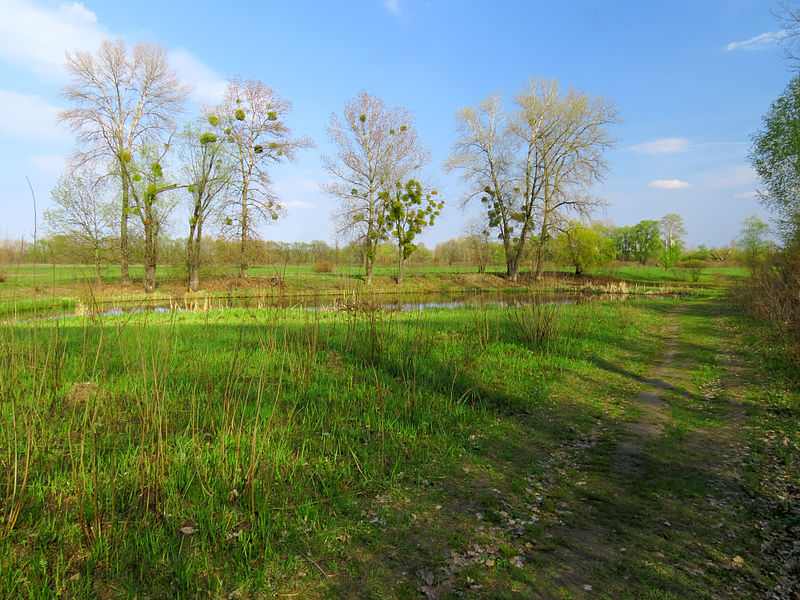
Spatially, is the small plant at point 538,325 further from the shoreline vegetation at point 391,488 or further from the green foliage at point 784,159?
the green foliage at point 784,159

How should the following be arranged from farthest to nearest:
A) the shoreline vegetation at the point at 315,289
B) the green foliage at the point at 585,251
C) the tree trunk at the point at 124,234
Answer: the green foliage at the point at 585,251 → the tree trunk at the point at 124,234 → the shoreline vegetation at the point at 315,289

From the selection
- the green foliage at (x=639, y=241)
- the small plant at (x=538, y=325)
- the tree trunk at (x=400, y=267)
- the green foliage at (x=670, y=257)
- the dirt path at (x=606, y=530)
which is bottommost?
the dirt path at (x=606, y=530)

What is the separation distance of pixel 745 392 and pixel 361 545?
7.73m

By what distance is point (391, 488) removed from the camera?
4.23 metres

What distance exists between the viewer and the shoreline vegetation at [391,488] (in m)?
2.94

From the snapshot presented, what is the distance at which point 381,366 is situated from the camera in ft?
25.9

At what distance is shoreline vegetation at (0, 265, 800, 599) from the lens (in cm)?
294

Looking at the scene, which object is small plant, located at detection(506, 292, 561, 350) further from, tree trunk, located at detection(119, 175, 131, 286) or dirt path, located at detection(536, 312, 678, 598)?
tree trunk, located at detection(119, 175, 131, 286)

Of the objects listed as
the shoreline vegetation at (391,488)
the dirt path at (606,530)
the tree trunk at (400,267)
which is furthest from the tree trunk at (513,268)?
the shoreline vegetation at (391,488)

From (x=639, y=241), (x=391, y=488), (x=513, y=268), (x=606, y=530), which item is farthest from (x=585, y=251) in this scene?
(x=639, y=241)

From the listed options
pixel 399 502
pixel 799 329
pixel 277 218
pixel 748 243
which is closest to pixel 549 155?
pixel 748 243

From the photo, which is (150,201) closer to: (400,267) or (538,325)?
(400,267)

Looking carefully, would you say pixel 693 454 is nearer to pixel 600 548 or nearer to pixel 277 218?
pixel 600 548

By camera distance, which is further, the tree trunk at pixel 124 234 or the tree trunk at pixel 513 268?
the tree trunk at pixel 513 268
